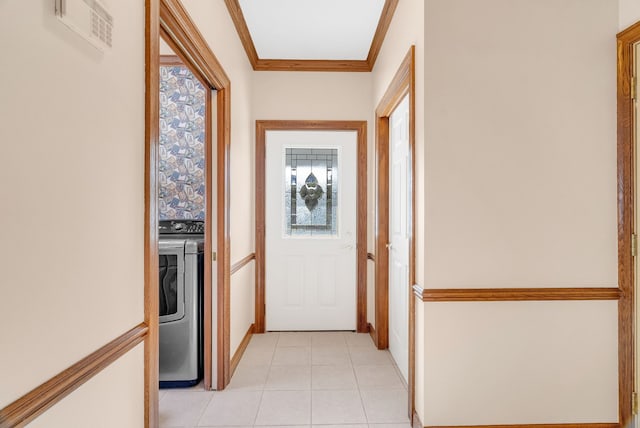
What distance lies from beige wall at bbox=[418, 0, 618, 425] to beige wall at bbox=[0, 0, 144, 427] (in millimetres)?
1343

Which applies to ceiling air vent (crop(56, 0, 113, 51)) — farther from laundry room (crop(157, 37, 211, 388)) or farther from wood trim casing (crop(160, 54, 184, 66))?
wood trim casing (crop(160, 54, 184, 66))

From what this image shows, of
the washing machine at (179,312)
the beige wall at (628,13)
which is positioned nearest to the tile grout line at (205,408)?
the washing machine at (179,312)

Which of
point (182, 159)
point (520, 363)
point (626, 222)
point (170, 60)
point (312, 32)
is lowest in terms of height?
point (520, 363)

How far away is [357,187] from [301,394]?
1965mm

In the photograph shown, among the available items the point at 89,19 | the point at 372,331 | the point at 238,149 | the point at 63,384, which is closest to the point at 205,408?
the point at 63,384

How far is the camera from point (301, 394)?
2479mm

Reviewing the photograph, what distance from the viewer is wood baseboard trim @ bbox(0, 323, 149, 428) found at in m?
0.79

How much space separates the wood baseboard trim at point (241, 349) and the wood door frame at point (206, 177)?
22 cm

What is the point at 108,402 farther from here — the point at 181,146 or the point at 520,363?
the point at 181,146

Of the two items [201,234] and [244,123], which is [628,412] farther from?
[244,123]

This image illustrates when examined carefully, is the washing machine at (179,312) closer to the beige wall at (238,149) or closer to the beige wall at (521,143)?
the beige wall at (238,149)

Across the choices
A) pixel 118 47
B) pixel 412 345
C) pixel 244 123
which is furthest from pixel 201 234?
pixel 118 47

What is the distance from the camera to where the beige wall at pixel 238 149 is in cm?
236

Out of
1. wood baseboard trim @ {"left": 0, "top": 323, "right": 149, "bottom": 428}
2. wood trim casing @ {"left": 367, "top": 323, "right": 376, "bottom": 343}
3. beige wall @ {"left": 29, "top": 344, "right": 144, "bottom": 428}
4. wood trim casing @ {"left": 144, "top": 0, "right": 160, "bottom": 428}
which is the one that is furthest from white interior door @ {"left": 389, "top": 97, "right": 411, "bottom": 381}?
wood baseboard trim @ {"left": 0, "top": 323, "right": 149, "bottom": 428}
